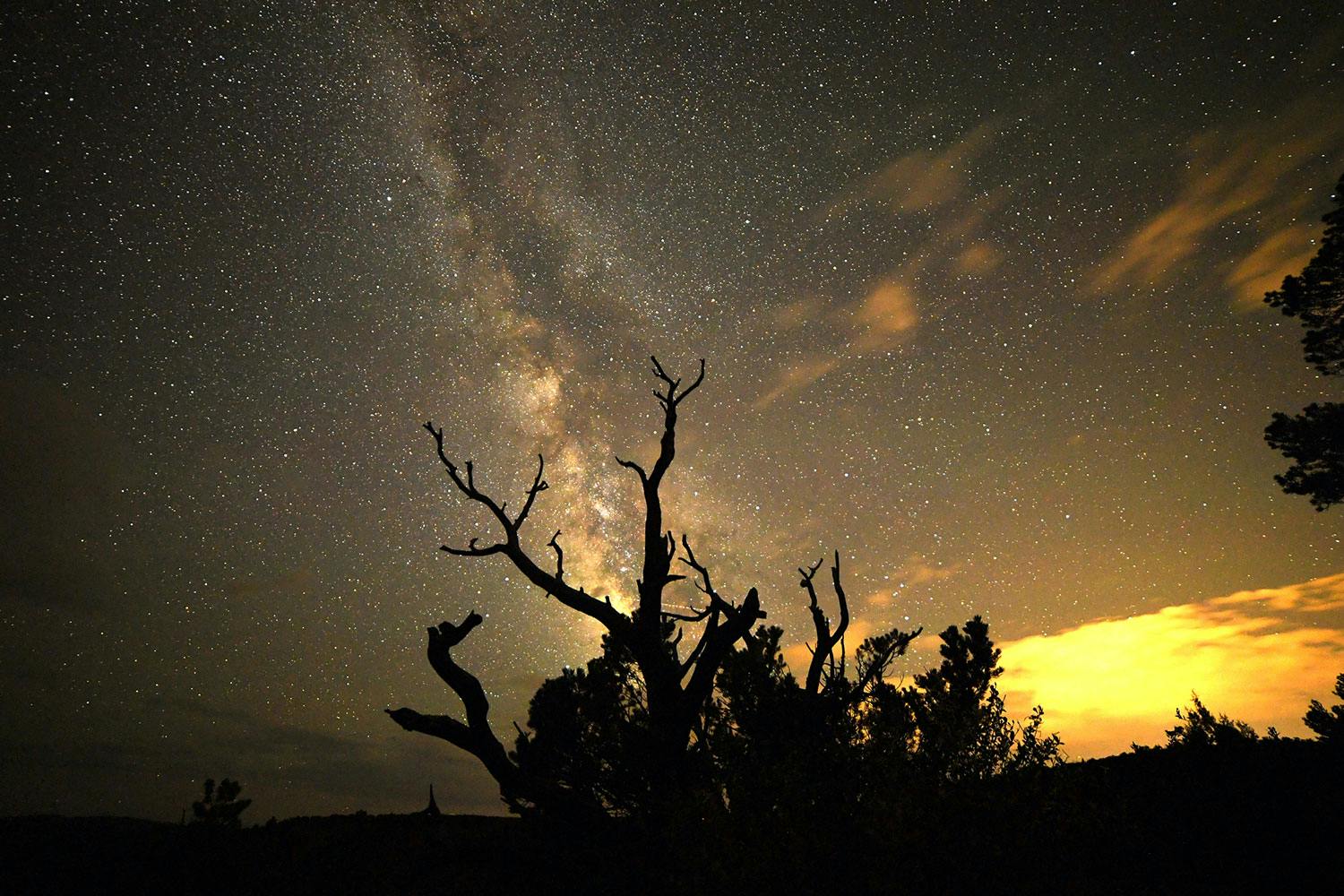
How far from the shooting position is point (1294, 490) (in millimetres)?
17531

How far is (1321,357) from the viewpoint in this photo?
17016 millimetres

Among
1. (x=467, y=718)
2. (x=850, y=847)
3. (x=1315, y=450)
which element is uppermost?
(x=1315, y=450)

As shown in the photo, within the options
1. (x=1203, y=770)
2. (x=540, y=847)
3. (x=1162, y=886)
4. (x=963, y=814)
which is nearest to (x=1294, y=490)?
(x=1203, y=770)

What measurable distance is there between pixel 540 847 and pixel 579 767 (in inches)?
72.9

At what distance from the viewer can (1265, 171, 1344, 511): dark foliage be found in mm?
16641

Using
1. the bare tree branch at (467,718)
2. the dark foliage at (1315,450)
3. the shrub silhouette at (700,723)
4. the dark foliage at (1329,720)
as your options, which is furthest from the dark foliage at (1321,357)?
the bare tree branch at (467,718)

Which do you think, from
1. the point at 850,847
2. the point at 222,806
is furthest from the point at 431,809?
the point at 850,847

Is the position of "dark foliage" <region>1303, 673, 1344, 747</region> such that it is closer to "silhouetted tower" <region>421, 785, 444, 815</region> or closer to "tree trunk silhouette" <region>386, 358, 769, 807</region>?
"tree trunk silhouette" <region>386, 358, 769, 807</region>

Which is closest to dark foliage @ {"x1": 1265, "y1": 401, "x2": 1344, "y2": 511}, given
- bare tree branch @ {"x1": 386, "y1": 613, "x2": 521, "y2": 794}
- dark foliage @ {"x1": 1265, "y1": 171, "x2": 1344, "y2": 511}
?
dark foliage @ {"x1": 1265, "y1": 171, "x2": 1344, "y2": 511}

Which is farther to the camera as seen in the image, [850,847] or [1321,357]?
[1321,357]

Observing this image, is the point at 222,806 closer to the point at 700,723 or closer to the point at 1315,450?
the point at 700,723

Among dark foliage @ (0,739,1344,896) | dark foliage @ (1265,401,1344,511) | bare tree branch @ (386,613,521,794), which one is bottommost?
dark foliage @ (0,739,1344,896)

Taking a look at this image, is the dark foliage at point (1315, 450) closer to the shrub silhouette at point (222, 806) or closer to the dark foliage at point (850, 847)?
the dark foliage at point (850, 847)

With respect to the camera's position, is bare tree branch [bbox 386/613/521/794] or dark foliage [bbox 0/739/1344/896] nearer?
dark foliage [bbox 0/739/1344/896]
